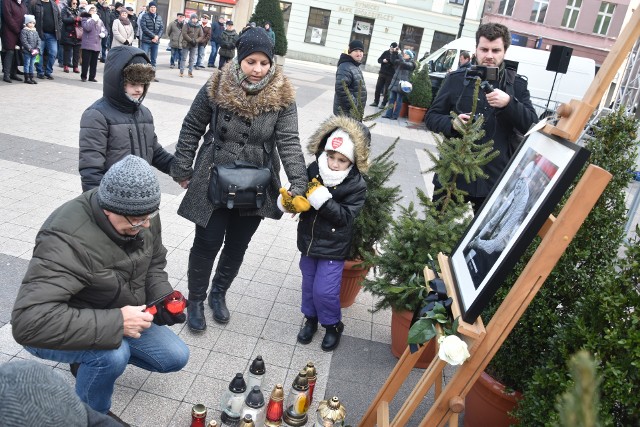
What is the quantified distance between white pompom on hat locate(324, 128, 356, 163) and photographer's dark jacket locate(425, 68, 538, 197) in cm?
81

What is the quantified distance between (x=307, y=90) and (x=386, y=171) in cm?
1392

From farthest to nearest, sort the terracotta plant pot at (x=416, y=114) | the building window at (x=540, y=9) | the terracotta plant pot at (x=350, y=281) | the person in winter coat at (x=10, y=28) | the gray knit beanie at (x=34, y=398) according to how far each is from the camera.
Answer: the building window at (x=540, y=9) < the terracotta plant pot at (x=416, y=114) < the person in winter coat at (x=10, y=28) < the terracotta plant pot at (x=350, y=281) < the gray knit beanie at (x=34, y=398)

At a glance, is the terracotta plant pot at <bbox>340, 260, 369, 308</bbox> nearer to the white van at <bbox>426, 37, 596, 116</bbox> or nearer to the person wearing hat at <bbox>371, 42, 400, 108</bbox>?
the person wearing hat at <bbox>371, 42, 400, 108</bbox>

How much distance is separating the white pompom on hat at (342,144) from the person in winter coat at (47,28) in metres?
10.9

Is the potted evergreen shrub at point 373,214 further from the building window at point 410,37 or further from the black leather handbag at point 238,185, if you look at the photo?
the building window at point 410,37

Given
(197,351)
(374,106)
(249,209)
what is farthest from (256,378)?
(374,106)

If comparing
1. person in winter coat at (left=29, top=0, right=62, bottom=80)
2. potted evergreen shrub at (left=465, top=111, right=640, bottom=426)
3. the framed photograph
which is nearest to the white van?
person in winter coat at (left=29, top=0, right=62, bottom=80)

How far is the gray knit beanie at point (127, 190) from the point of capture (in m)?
2.52

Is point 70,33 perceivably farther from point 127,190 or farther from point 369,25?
point 369,25

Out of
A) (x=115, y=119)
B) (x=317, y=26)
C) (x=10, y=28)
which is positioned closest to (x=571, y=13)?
(x=317, y=26)

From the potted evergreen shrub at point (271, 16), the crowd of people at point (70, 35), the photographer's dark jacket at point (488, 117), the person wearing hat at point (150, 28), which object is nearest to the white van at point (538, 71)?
the potted evergreen shrub at point (271, 16)

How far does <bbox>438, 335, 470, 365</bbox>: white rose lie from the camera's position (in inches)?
85.6

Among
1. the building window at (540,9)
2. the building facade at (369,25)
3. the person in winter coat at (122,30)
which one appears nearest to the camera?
the person in winter coat at (122,30)

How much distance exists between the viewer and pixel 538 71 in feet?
55.2
